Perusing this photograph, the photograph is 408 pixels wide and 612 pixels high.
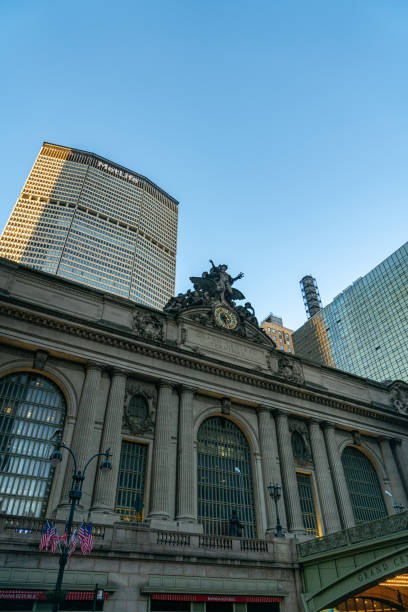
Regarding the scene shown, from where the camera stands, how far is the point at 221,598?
18.9 metres

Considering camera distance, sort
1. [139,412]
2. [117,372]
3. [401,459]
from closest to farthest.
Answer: [117,372] → [139,412] → [401,459]

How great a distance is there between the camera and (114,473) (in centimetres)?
2297

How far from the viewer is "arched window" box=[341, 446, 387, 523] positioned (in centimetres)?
3331

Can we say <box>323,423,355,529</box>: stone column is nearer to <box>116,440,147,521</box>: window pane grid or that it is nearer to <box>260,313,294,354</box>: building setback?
<box>116,440,147,521</box>: window pane grid

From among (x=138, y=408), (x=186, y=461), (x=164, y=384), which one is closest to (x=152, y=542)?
(x=186, y=461)

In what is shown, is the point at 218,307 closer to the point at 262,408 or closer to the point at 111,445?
the point at 262,408

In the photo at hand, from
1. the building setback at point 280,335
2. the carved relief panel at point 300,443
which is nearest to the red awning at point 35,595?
the carved relief panel at point 300,443

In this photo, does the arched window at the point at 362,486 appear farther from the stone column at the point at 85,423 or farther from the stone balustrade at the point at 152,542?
the stone column at the point at 85,423

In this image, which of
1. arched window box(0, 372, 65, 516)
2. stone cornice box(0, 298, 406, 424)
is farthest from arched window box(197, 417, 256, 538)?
arched window box(0, 372, 65, 516)

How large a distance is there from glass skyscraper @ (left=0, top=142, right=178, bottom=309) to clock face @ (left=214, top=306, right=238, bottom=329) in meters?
73.1

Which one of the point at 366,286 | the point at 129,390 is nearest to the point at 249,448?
the point at 129,390

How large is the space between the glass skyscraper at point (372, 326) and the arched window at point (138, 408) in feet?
192

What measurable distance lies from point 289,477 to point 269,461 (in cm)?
172

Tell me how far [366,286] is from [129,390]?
70.5m
